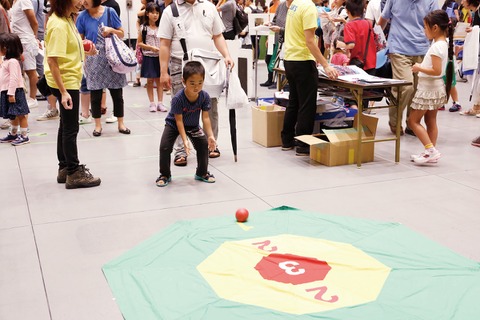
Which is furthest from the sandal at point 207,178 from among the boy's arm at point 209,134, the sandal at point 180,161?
the sandal at point 180,161

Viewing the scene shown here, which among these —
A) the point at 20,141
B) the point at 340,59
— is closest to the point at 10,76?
the point at 20,141

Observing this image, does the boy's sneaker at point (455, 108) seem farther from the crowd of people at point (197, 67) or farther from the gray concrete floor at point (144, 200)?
the gray concrete floor at point (144, 200)

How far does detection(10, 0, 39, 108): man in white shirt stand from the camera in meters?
8.27

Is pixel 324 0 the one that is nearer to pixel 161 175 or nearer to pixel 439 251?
pixel 161 175

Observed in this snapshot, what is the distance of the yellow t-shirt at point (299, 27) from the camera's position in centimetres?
557

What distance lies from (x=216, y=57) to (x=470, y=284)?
10.7ft

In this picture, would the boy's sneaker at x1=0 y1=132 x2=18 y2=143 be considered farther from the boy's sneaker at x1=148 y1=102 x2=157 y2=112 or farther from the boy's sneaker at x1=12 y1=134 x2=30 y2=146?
the boy's sneaker at x1=148 y1=102 x2=157 y2=112

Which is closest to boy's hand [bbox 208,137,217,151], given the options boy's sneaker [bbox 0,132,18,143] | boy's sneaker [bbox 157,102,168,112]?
boy's sneaker [bbox 0,132,18,143]

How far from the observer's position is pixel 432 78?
566 centimetres

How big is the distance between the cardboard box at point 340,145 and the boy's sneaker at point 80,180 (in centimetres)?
199

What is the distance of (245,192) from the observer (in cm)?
488

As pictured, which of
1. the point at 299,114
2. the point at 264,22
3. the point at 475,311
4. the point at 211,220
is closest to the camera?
the point at 475,311

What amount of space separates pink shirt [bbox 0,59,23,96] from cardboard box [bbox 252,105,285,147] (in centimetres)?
264

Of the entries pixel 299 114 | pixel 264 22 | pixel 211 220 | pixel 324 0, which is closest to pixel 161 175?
pixel 211 220
